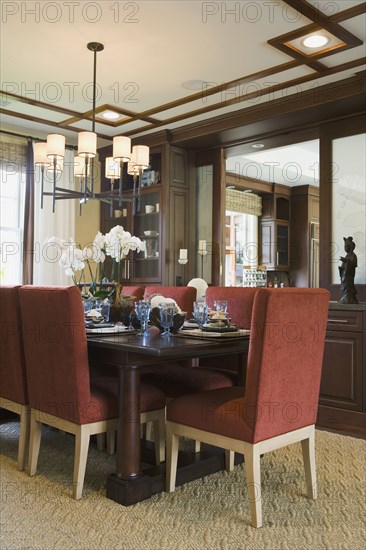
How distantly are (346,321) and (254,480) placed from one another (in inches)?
79.9

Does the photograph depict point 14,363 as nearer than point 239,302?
Yes

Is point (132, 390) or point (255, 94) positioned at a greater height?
point (255, 94)

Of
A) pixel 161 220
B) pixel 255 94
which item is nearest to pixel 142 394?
pixel 255 94

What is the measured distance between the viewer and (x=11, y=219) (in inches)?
207

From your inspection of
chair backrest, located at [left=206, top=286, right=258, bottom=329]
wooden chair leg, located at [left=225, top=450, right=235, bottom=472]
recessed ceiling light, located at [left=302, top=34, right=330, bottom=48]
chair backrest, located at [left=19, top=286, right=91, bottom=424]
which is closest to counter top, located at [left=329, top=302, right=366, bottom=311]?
chair backrest, located at [left=206, top=286, right=258, bottom=329]

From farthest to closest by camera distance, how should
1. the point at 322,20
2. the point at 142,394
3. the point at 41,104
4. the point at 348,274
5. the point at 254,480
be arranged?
the point at 41,104
the point at 348,274
the point at 322,20
the point at 142,394
the point at 254,480

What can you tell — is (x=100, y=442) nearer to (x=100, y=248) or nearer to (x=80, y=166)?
(x=100, y=248)

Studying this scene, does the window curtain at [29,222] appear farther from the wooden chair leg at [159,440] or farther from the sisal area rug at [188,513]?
the wooden chair leg at [159,440]

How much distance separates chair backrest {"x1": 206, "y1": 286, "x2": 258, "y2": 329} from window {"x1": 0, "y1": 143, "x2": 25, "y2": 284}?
2759 mm

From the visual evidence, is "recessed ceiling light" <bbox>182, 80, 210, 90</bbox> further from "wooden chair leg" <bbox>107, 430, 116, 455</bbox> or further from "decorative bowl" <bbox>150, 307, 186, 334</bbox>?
"wooden chair leg" <bbox>107, 430, 116, 455</bbox>

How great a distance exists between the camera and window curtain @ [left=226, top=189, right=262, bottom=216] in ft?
24.3

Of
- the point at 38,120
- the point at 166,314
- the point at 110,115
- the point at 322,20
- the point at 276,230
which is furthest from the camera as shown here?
the point at 276,230

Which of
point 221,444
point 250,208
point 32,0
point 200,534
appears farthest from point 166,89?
point 250,208

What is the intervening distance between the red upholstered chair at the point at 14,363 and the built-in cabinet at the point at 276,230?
5688 mm
